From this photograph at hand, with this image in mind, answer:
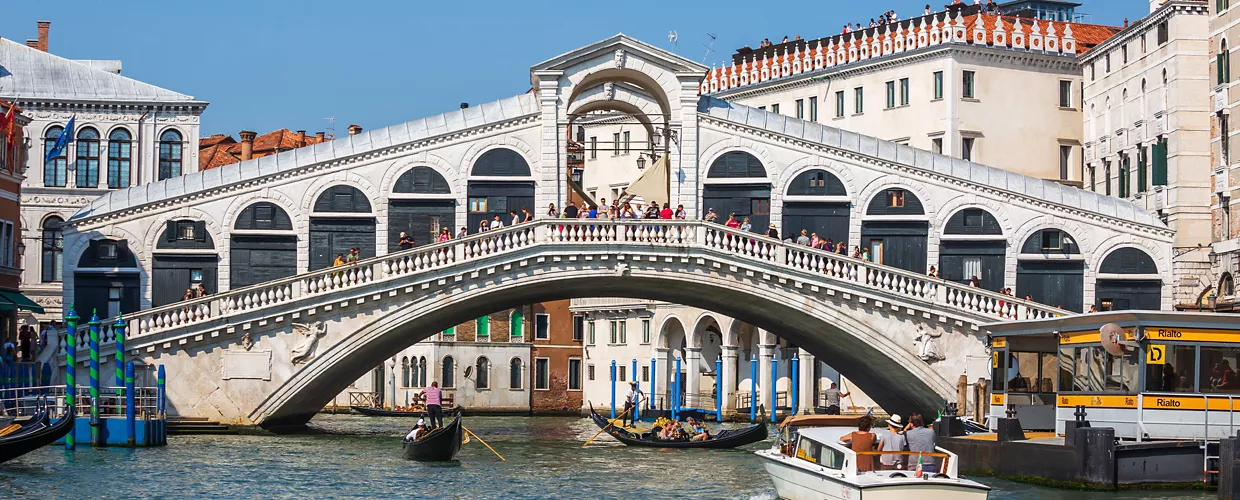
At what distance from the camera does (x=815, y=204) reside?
1769 inches

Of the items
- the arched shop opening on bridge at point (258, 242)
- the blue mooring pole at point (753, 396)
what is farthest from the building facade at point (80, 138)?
the blue mooring pole at point (753, 396)

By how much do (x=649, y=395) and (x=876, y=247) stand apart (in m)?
24.8

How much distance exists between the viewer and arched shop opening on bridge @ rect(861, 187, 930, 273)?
148 ft

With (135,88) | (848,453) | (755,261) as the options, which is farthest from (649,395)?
(848,453)

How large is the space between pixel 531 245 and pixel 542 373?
30202mm

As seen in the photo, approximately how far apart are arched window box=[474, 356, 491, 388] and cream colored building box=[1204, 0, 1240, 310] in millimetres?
31291

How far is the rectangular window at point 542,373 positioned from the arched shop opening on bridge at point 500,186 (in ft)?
87.4

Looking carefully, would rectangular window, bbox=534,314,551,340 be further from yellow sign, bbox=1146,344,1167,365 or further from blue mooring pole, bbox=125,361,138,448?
yellow sign, bbox=1146,344,1167,365

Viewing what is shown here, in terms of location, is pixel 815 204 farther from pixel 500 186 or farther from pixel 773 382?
pixel 773 382

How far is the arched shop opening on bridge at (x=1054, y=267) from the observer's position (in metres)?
45.0

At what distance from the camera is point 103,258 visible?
144ft

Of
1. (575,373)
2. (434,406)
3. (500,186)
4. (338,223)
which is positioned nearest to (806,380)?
(575,373)

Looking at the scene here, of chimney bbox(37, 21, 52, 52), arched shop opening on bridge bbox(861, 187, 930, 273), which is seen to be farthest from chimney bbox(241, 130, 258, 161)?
arched shop opening on bridge bbox(861, 187, 930, 273)

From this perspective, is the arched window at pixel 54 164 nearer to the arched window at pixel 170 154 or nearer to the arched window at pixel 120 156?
the arched window at pixel 120 156
